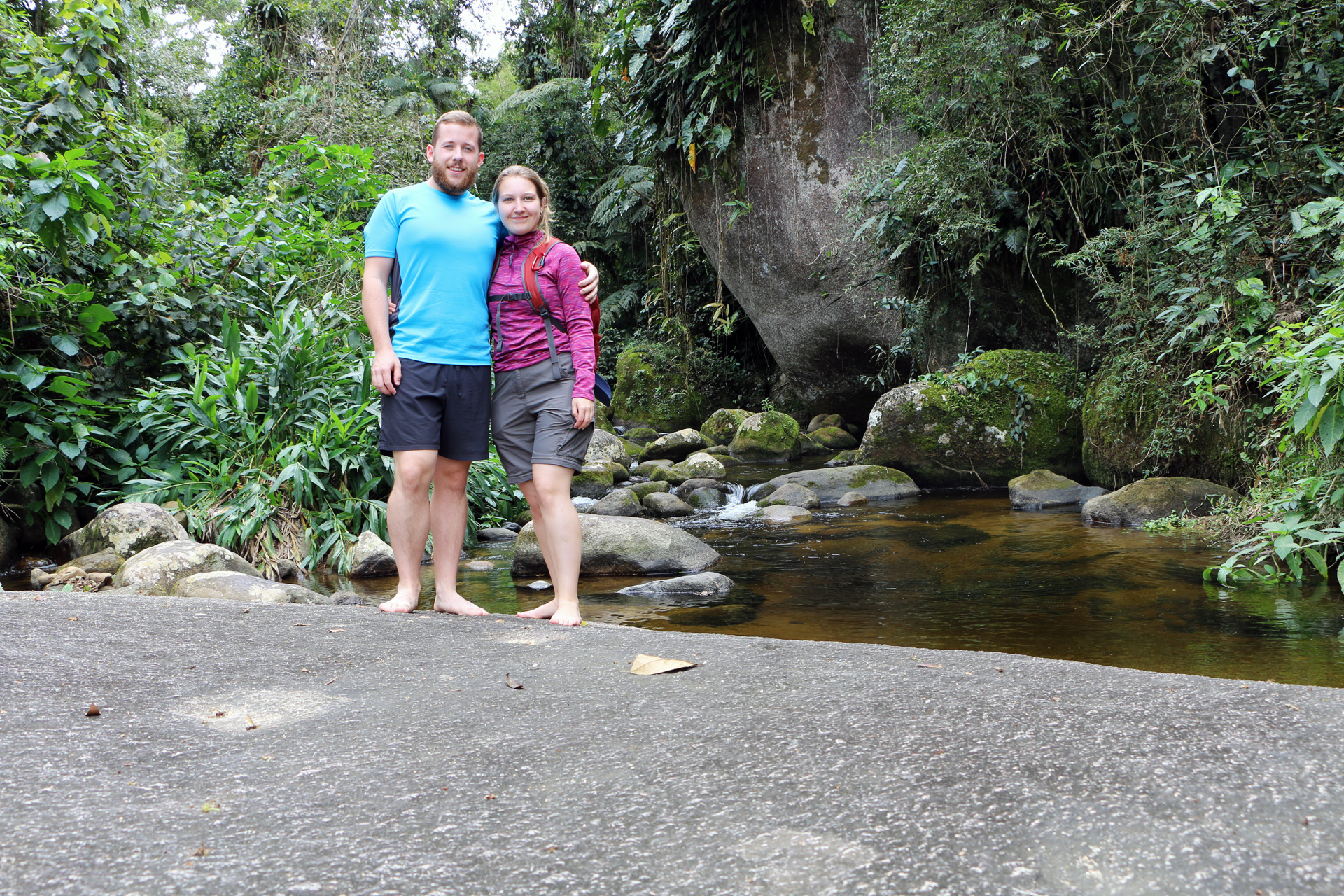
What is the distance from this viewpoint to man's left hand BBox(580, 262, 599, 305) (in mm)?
3350

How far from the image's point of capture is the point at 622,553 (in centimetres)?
565

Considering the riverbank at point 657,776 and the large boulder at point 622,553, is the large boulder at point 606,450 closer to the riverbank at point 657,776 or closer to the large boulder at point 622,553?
the large boulder at point 622,553

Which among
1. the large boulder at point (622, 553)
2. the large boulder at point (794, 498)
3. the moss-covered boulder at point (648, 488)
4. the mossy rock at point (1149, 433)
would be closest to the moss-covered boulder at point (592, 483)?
the moss-covered boulder at point (648, 488)

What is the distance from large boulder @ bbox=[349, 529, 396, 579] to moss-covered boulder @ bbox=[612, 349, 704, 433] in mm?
8914

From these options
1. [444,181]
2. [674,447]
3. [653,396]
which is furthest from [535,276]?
[653,396]

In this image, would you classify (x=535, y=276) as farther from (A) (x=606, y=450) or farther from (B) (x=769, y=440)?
(B) (x=769, y=440)

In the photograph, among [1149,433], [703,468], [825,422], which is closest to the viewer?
[1149,433]

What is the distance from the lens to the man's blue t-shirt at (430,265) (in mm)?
3256

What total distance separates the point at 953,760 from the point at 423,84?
69.4ft

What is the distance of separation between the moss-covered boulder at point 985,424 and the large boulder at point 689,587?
446cm

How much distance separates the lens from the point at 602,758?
174 centimetres

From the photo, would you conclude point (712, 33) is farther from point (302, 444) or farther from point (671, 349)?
point (302, 444)

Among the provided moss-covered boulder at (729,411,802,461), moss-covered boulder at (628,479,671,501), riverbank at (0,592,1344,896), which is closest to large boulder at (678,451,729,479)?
moss-covered boulder at (628,479,671,501)

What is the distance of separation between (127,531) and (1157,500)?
6.67 m
